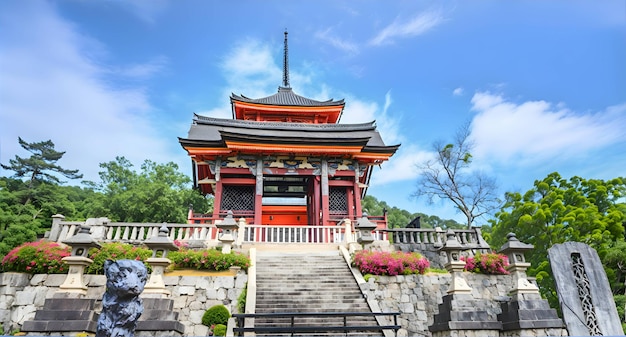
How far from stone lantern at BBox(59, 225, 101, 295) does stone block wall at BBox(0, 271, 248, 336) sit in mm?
1156

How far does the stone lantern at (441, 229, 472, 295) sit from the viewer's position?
24.6 ft

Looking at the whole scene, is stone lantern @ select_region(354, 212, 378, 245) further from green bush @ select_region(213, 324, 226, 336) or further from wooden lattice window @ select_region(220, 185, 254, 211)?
wooden lattice window @ select_region(220, 185, 254, 211)

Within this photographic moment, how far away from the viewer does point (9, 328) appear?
8328mm

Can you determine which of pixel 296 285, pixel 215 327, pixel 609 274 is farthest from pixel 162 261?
pixel 609 274

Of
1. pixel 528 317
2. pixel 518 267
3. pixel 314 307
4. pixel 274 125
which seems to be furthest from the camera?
pixel 274 125

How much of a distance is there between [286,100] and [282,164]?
27.5 ft

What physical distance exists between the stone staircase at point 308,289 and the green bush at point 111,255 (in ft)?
10.8

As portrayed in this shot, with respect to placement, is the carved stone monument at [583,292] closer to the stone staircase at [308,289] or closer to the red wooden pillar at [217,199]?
the stone staircase at [308,289]

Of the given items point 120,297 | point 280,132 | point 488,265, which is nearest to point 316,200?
point 280,132

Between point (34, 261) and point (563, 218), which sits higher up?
point (563, 218)

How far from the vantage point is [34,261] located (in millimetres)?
9086

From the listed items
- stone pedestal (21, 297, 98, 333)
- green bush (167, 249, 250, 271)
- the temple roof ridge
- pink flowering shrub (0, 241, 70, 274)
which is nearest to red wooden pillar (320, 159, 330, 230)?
the temple roof ridge

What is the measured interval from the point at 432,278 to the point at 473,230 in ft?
13.7

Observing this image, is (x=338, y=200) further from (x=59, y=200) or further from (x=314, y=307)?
(x=59, y=200)
